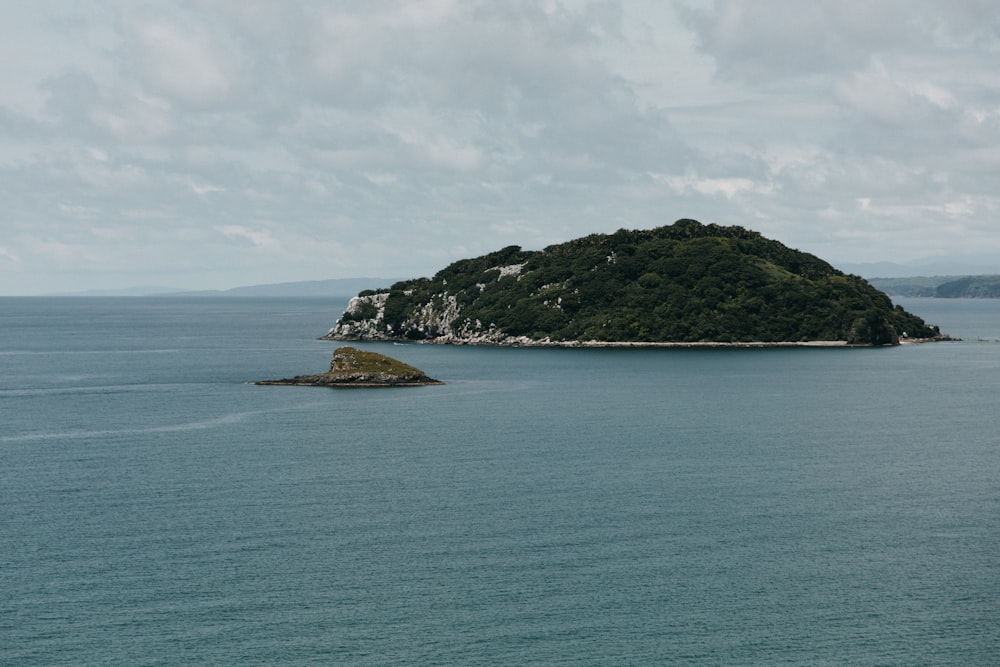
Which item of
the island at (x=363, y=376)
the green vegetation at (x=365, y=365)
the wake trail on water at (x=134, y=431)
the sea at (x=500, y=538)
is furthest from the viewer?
the green vegetation at (x=365, y=365)

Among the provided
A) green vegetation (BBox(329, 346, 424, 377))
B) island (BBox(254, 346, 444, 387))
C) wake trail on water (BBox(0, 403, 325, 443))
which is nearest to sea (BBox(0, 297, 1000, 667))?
wake trail on water (BBox(0, 403, 325, 443))

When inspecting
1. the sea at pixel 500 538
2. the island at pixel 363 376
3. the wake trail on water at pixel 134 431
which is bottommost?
the sea at pixel 500 538

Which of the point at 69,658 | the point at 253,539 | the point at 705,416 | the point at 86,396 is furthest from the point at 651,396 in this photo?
the point at 69,658

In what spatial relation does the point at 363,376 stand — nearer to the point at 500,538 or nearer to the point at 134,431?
the point at 134,431

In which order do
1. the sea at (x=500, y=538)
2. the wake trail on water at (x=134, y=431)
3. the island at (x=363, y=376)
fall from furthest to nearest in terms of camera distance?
the island at (x=363, y=376) → the wake trail on water at (x=134, y=431) → the sea at (x=500, y=538)

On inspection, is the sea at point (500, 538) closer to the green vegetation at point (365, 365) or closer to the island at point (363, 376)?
the island at point (363, 376)

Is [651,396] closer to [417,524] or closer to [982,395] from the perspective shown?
[982,395]

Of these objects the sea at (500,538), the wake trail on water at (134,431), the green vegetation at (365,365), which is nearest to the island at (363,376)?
the green vegetation at (365,365)
